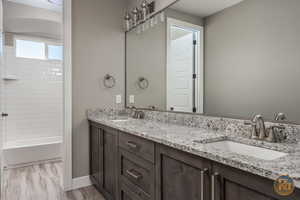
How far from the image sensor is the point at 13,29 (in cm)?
359

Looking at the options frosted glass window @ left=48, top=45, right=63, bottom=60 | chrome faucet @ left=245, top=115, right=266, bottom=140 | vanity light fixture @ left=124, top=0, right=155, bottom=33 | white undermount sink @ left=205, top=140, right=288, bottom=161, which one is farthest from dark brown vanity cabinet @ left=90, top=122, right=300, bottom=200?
frosted glass window @ left=48, top=45, right=63, bottom=60

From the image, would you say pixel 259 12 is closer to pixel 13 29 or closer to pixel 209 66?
pixel 209 66

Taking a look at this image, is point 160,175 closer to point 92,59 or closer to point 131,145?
point 131,145

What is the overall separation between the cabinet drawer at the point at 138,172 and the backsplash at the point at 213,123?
0.60 m

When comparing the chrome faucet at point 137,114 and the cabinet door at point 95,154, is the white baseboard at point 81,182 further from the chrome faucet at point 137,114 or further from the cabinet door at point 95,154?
the chrome faucet at point 137,114

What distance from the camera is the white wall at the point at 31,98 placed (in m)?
3.66

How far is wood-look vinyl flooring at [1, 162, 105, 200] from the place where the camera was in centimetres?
223

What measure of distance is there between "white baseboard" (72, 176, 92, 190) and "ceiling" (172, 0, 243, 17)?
7.60ft

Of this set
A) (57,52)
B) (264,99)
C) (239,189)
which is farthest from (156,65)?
(57,52)

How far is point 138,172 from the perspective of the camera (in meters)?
1.48

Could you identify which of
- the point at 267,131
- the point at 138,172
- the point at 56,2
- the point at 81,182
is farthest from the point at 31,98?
the point at 267,131

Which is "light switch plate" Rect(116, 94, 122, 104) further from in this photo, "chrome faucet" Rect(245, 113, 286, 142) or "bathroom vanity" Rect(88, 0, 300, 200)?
"chrome faucet" Rect(245, 113, 286, 142)

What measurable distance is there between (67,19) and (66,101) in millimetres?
1018

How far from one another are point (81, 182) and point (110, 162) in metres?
0.85
